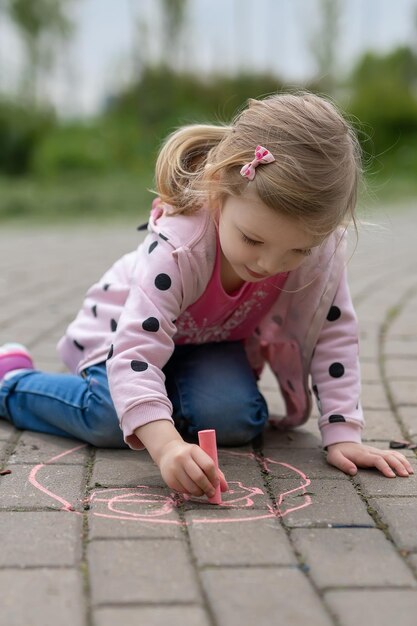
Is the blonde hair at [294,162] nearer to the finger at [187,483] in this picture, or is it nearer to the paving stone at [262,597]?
the finger at [187,483]

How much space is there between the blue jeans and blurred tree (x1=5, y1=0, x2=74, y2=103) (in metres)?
16.4

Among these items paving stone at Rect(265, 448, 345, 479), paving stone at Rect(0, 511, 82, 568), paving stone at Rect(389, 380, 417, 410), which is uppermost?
paving stone at Rect(0, 511, 82, 568)

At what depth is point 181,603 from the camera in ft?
5.25

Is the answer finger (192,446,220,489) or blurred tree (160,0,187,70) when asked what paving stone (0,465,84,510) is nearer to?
finger (192,446,220,489)

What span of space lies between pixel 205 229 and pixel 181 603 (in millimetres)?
1114

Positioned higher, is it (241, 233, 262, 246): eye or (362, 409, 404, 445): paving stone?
(241, 233, 262, 246): eye

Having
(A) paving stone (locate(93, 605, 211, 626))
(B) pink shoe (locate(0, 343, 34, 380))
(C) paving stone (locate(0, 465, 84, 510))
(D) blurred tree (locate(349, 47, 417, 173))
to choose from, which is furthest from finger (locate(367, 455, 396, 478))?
(D) blurred tree (locate(349, 47, 417, 173))

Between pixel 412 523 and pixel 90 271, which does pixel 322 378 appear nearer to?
pixel 412 523

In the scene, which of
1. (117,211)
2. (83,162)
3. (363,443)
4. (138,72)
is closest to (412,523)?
(363,443)

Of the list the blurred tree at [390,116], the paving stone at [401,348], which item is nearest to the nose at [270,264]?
the paving stone at [401,348]

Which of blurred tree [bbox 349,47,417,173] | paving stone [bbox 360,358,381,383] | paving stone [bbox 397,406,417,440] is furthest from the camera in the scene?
blurred tree [bbox 349,47,417,173]

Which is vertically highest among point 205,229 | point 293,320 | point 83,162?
point 205,229

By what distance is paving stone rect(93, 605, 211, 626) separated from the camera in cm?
153

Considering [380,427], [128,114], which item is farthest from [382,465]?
[128,114]
